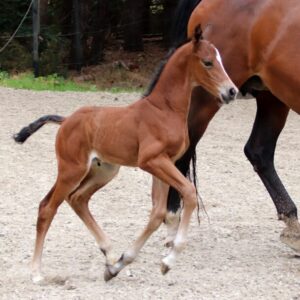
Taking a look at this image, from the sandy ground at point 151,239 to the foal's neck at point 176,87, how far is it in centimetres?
97

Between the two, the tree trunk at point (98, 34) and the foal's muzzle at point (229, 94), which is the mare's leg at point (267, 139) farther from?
the tree trunk at point (98, 34)

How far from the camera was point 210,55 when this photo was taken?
13.6ft

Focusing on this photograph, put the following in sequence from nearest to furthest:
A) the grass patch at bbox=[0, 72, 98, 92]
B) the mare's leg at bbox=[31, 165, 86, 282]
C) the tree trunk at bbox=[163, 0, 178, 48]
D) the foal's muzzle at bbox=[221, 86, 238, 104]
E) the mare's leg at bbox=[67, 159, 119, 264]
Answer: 1. the foal's muzzle at bbox=[221, 86, 238, 104]
2. the mare's leg at bbox=[31, 165, 86, 282]
3. the mare's leg at bbox=[67, 159, 119, 264]
4. the grass patch at bbox=[0, 72, 98, 92]
5. the tree trunk at bbox=[163, 0, 178, 48]

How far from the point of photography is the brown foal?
162 inches

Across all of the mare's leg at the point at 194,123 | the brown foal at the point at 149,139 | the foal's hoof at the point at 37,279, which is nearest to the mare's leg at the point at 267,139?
the mare's leg at the point at 194,123

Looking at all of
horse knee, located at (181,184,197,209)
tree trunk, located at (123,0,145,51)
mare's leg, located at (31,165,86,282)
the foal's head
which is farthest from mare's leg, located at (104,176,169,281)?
tree trunk, located at (123,0,145,51)

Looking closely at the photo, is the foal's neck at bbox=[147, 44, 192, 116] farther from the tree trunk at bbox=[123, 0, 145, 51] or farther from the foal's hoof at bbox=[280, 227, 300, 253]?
the tree trunk at bbox=[123, 0, 145, 51]

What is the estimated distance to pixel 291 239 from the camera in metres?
5.23

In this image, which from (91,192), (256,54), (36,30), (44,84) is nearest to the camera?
(91,192)

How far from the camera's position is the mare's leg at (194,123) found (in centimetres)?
521

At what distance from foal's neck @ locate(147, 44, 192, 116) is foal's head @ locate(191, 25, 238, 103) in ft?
0.20

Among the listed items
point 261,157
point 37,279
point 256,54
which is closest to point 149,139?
point 37,279

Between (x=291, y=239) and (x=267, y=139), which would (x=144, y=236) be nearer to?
(x=291, y=239)

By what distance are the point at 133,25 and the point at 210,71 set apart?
15.3 meters
